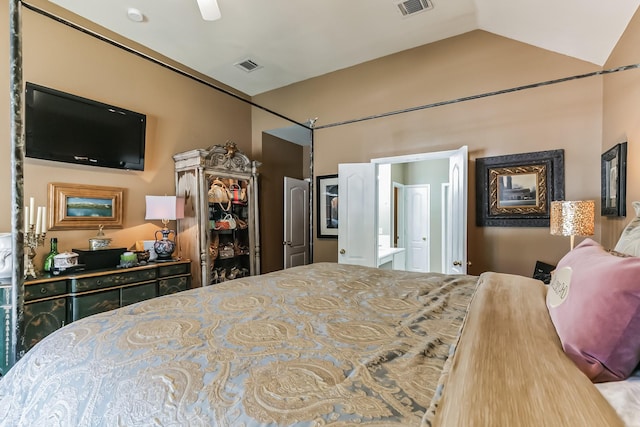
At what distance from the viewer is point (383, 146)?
3.93 metres

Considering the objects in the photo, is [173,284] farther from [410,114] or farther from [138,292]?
[410,114]

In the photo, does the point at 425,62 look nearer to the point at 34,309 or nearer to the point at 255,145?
the point at 255,145

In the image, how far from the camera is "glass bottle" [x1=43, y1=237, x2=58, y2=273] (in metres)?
2.62

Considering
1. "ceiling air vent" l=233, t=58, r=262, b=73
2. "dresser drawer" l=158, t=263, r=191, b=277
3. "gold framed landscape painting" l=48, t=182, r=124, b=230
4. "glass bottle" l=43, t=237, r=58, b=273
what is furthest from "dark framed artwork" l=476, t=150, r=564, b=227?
"glass bottle" l=43, t=237, r=58, b=273

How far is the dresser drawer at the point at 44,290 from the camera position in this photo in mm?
2273

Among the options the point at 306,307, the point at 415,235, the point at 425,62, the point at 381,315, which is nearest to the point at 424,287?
the point at 381,315

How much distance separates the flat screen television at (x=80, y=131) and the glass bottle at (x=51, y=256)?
79 centimetres

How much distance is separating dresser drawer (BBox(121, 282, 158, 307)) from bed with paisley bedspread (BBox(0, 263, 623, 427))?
1917 millimetres

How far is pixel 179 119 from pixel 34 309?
2.63 meters

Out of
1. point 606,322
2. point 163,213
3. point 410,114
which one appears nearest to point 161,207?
point 163,213

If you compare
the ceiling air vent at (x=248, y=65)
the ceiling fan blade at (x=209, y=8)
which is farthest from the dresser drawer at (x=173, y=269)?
the ceiling air vent at (x=248, y=65)

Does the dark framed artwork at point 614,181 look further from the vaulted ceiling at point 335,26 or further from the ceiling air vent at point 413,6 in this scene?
the ceiling air vent at point 413,6

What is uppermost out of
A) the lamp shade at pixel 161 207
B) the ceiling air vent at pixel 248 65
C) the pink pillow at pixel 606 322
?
the ceiling air vent at pixel 248 65

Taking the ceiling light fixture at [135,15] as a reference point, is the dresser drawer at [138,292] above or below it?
below
